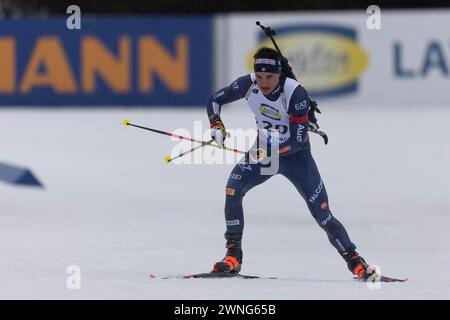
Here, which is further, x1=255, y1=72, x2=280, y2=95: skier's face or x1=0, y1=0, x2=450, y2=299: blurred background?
x1=0, y1=0, x2=450, y2=299: blurred background

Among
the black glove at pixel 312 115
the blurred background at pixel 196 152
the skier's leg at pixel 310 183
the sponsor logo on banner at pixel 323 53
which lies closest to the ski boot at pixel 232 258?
the blurred background at pixel 196 152

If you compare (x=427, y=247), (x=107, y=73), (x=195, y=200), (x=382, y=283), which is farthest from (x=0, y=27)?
(x=382, y=283)

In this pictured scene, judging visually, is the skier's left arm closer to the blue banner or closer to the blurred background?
the blurred background

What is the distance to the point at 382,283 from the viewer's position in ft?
29.0

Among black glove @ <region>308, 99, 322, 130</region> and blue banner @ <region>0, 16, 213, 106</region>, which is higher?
blue banner @ <region>0, 16, 213, 106</region>

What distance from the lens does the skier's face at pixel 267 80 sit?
28.4 feet

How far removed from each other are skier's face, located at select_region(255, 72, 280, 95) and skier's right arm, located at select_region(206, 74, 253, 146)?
0.53 ft

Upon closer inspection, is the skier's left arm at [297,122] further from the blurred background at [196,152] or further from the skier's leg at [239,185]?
the blurred background at [196,152]

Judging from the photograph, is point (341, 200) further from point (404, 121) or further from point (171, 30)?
point (171, 30)

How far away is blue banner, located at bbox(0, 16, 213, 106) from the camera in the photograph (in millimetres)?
26031

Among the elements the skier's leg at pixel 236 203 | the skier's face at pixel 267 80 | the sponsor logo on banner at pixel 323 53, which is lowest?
the skier's leg at pixel 236 203

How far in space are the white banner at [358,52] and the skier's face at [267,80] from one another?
54.9ft

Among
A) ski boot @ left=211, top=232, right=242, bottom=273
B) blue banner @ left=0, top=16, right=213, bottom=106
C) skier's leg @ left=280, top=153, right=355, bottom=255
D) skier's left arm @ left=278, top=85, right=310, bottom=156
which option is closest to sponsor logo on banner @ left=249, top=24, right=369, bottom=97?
blue banner @ left=0, top=16, right=213, bottom=106

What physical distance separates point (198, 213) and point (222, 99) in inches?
200
